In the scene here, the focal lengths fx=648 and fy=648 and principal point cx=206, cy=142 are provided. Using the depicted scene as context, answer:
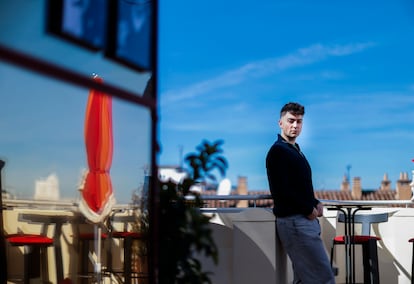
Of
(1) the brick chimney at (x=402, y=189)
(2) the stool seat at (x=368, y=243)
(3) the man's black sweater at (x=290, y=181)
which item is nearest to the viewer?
(3) the man's black sweater at (x=290, y=181)

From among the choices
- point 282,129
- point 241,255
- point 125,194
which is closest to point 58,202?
point 125,194

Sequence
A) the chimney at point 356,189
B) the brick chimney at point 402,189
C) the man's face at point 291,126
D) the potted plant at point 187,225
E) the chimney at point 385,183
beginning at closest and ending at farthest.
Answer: the potted plant at point 187,225
the man's face at point 291,126
the brick chimney at point 402,189
the chimney at point 356,189
the chimney at point 385,183

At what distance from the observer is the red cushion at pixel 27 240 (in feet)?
14.8

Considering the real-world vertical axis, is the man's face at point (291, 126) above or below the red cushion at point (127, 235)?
above

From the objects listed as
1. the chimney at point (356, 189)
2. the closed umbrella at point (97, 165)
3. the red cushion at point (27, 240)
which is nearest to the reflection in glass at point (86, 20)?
the closed umbrella at point (97, 165)

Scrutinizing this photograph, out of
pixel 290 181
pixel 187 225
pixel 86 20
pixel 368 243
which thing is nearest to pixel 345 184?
pixel 368 243

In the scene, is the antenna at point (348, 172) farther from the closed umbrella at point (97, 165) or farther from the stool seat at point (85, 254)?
the closed umbrella at point (97, 165)

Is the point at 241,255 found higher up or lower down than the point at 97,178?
lower down

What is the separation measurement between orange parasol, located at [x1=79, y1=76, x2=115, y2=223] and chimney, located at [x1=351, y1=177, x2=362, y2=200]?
41886 millimetres

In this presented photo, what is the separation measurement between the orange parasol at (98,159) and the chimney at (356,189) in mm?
41886

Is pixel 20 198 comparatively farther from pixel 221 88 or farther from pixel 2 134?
pixel 221 88

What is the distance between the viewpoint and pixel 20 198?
4805mm

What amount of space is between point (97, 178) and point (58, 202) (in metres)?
0.56

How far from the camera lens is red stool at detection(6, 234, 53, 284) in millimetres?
4551
